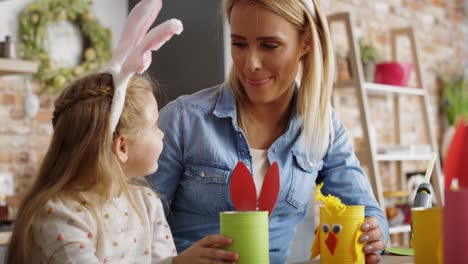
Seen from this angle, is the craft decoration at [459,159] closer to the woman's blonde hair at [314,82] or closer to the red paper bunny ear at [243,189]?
the red paper bunny ear at [243,189]

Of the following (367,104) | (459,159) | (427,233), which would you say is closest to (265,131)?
(427,233)

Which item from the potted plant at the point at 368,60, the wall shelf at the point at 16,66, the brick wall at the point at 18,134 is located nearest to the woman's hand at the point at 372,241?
the wall shelf at the point at 16,66

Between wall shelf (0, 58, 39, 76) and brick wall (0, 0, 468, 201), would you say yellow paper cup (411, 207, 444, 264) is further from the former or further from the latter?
brick wall (0, 0, 468, 201)

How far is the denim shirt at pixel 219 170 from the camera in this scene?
1.86 metres

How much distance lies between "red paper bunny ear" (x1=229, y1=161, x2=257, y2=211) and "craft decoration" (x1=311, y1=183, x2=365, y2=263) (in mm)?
171

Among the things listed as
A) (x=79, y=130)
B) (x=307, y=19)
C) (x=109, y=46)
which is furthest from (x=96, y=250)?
(x=109, y=46)

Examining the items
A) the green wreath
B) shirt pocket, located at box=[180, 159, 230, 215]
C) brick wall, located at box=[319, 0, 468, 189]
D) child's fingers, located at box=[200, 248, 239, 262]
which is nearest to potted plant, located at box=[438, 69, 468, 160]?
brick wall, located at box=[319, 0, 468, 189]

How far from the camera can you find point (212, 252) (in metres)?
1.21

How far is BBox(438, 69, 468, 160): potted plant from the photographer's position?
558 centimetres

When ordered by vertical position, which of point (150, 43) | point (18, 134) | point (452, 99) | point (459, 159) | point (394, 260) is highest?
point (452, 99)

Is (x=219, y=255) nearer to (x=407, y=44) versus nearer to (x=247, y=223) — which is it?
(x=247, y=223)

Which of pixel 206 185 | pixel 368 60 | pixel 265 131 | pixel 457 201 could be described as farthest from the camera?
pixel 368 60

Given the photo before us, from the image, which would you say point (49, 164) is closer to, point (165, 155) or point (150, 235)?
point (150, 235)

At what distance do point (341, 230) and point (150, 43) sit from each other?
20.4 inches
